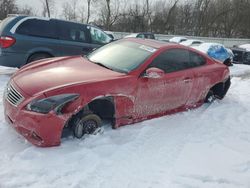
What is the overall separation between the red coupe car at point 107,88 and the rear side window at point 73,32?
358 centimetres

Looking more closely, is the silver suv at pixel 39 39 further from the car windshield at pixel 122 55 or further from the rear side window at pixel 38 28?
the car windshield at pixel 122 55

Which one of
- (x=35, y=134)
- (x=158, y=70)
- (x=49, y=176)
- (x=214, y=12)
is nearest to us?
(x=49, y=176)

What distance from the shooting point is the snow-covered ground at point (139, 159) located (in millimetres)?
3584

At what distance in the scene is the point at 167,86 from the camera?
5.46 m

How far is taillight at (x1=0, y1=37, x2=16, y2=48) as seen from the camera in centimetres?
830

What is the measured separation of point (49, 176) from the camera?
11.7 feet

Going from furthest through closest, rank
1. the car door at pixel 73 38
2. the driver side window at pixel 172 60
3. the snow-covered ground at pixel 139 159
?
the car door at pixel 73 38
the driver side window at pixel 172 60
the snow-covered ground at pixel 139 159

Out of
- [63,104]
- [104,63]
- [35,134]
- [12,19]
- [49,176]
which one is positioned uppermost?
[12,19]

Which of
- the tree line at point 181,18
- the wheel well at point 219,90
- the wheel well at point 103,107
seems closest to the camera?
the wheel well at point 103,107

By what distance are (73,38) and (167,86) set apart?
4917 millimetres

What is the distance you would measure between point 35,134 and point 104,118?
1.24 meters

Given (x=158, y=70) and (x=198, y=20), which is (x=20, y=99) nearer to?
(x=158, y=70)

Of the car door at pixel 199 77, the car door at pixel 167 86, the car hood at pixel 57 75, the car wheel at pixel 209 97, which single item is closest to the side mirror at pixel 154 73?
the car door at pixel 167 86

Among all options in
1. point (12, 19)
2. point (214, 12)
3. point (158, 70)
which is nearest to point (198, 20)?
point (214, 12)
